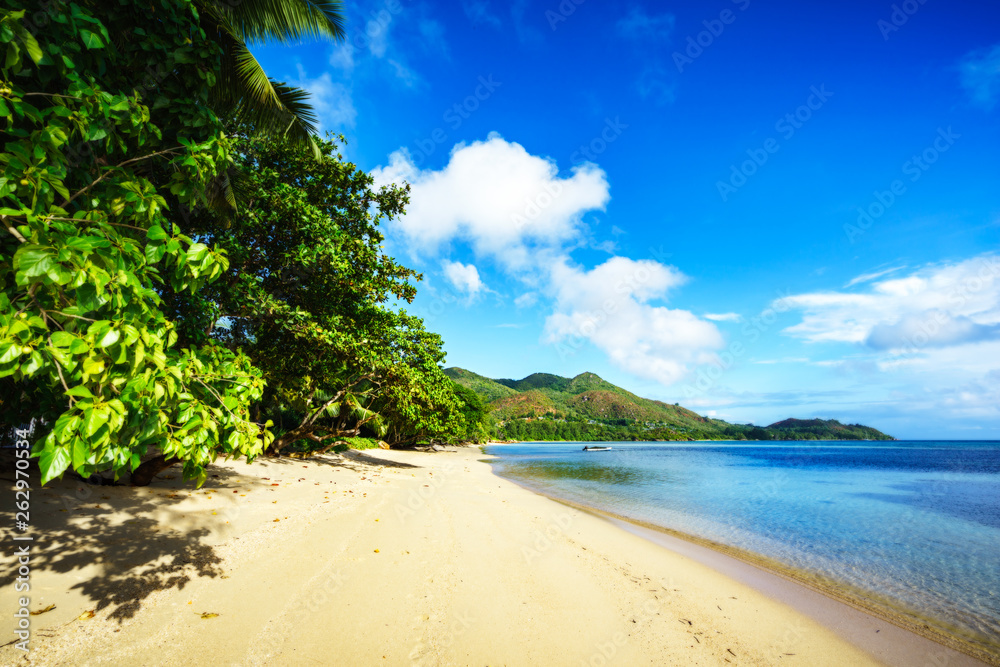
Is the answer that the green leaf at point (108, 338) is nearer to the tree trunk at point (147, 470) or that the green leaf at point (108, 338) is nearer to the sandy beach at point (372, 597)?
the sandy beach at point (372, 597)

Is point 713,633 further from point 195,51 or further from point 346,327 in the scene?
point 346,327

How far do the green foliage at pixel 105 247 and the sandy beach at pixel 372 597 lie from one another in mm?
1888

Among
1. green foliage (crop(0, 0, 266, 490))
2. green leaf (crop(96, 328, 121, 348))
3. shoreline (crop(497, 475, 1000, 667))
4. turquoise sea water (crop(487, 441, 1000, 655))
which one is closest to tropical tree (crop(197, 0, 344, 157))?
green foliage (crop(0, 0, 266, 490))

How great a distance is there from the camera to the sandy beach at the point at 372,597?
3.62m

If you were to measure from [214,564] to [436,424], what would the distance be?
13483 mm

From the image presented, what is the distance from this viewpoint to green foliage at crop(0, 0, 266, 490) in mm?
2150

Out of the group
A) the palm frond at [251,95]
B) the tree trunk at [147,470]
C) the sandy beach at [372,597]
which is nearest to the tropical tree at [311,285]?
the palm frond at [251,95]

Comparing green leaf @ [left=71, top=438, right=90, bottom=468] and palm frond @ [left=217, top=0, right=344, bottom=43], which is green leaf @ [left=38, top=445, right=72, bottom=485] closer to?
green leaf @ [left=71, top=438, right=90, bottom=468]

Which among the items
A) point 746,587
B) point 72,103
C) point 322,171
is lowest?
point 746,587

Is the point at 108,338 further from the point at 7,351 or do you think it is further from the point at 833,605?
the point at 833,605

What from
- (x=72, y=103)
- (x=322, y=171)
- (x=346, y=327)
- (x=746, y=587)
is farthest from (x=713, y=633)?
(x=322, y=171)

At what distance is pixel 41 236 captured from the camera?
228 centimetres

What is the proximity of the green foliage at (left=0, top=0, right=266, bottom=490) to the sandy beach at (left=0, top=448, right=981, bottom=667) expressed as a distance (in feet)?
6.19

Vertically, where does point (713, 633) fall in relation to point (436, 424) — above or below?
below
